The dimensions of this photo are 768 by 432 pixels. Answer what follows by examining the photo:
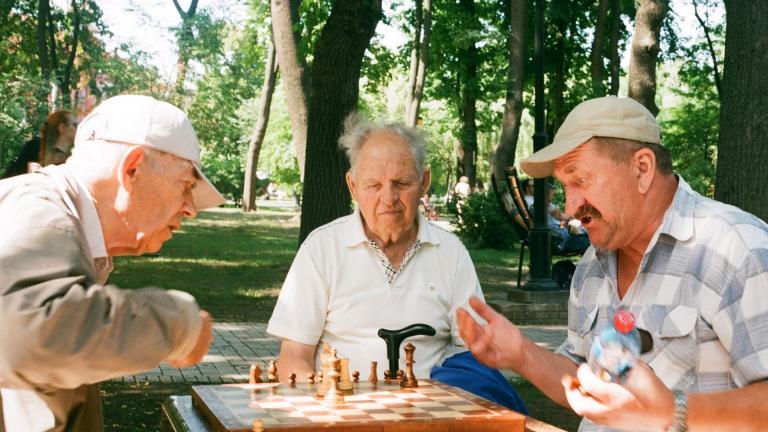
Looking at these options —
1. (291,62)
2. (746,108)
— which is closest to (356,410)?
(746,108)

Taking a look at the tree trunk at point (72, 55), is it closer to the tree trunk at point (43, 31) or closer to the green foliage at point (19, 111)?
the tree trunk at point (43, 31)

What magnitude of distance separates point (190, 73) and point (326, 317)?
33349mm

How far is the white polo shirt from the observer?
13.3 feet

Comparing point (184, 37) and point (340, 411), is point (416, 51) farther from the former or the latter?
point (340, 411)

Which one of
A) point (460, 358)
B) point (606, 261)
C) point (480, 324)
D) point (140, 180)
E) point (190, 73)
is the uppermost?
point (190, 73)

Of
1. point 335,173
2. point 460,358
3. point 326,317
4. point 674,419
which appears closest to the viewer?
point 674,419

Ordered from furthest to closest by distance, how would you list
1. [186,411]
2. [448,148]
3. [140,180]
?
1. [448,148]
2. [186,411]
3. [140,180]

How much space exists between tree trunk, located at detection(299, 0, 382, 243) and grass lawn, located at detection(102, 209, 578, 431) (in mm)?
1859

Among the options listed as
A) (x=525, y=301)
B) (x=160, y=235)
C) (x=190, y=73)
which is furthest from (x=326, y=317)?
(x=190, y=73)

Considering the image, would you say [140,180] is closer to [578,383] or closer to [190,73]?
[578,383]

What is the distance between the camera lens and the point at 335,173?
9.73 m

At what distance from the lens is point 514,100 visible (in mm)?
19312

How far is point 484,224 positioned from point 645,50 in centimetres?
1105

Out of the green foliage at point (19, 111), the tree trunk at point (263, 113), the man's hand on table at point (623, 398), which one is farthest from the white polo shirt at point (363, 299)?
the tree trunk at point (263, 113)
